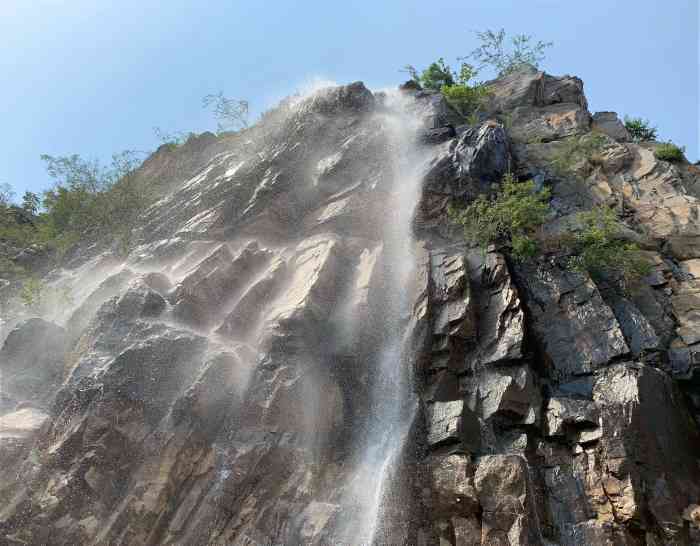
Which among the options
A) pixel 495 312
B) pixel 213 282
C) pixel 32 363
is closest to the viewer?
pixel 495 312

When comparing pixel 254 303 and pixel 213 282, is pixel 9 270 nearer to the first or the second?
pixel 213 282

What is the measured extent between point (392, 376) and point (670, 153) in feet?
58.8

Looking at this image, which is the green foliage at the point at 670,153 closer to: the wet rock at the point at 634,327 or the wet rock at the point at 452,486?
the wet rock at the point at 634,327

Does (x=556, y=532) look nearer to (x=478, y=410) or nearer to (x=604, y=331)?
(x=478, y=410)

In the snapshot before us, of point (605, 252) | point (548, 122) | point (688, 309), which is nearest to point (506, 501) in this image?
point (688, 309)

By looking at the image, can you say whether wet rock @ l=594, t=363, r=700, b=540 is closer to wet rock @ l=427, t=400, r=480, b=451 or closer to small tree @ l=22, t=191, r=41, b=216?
wet rock @ l=427, t=400, r=480, b=451

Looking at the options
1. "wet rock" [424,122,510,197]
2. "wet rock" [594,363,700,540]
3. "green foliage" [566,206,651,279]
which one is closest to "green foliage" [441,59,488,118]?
"wet rock" [424,122,510,197]

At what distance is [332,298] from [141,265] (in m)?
8.97

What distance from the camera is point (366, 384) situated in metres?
15.0

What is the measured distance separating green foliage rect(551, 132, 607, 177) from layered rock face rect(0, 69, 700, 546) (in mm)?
1011

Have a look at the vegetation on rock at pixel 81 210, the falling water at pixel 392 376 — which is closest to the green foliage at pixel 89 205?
the vegetation on rock at pixel 81 210

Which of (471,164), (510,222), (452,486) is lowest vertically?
(452,486)

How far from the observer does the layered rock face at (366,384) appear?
38.6 ft

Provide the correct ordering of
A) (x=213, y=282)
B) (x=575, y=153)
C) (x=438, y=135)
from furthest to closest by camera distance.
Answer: (x=438, y=135) → (x=575, y=153) → (x=213, y=282)
